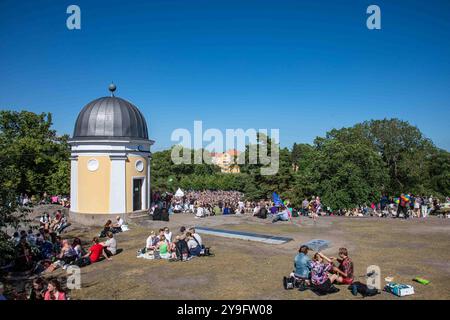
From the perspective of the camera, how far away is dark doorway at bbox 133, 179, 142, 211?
24.4 meters

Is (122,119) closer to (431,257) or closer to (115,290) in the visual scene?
(115,290)

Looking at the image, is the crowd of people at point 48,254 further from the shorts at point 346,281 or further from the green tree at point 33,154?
the green tree at point 33,154

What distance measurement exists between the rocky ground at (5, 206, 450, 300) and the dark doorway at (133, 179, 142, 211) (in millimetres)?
3759

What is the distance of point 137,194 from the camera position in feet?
80.8

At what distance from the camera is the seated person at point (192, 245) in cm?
1419

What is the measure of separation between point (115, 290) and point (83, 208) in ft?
46.3

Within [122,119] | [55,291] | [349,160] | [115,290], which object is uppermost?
[122,119]

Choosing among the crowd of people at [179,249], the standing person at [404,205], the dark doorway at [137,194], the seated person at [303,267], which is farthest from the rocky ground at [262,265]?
the dark doorway at [137,194]

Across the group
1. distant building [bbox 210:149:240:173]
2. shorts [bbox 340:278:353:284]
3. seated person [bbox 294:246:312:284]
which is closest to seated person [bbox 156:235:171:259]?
seated person [bbox 294:246:312:284]

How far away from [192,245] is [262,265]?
304 cm

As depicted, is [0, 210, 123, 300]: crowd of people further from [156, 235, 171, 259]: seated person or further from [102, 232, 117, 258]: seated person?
[156, 235, 171, 259]: seated person
